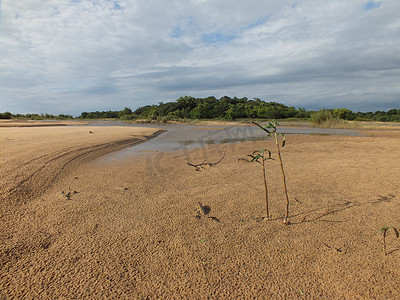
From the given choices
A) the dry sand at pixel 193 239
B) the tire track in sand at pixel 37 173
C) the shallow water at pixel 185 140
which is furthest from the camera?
the shallow water at pixel 185 140

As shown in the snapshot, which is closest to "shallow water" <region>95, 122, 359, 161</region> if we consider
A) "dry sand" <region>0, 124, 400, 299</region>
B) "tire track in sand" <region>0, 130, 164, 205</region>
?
"tire track in sand" <region>0, 130, 164, 205</region>

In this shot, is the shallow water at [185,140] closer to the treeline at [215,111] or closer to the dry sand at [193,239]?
the dry sand at [193,239]

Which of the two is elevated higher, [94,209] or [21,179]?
[21,179]

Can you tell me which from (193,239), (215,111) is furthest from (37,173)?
(215,111)

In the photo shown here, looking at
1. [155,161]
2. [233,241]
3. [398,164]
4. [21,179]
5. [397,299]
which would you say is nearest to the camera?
[397,299]

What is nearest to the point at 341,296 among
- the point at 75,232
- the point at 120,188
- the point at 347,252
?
the point at 347,252

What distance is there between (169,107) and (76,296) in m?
56.1

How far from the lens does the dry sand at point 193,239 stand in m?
1.64

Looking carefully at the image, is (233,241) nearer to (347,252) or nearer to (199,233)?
(199,233)

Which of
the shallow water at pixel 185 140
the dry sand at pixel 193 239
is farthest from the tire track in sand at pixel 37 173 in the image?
the shallow water at pixel 185 140

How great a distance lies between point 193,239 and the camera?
223 centimetres

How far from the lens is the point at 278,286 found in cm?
165

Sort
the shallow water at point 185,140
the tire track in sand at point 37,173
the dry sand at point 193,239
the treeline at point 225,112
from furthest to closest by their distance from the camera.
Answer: the treeline at point 225,112 → the shallow water at point 185,140 → the tire track in sand at point 37,173 → the dry sand at point 193,239

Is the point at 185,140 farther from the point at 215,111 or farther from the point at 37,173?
the point at 215,111
